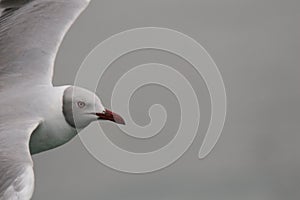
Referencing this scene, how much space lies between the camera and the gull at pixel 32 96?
1298 centimetres

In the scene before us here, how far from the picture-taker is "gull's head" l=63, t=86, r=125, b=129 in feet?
47.8

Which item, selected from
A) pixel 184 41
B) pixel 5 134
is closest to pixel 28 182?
pixel 5 134

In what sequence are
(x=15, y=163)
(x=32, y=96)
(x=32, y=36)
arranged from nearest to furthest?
(x=15, y=163) < (x=32, y=96) < (x=32, y=36)

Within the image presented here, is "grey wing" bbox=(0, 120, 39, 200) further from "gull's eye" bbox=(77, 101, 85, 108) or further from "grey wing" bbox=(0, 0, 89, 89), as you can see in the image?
"grey wing" bbox=(0, 0, 89, 89)

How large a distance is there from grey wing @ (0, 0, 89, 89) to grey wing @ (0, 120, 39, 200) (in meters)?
1.44

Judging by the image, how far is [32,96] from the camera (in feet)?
47.7

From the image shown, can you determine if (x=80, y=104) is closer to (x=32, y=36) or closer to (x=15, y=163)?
(x=32, y=36)

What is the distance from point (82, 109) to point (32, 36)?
1596 mm

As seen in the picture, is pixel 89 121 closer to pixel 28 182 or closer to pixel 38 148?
pixel 38 148

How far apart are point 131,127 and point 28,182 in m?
5.19

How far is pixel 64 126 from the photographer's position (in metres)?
14.4

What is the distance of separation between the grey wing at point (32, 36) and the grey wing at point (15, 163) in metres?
1.44

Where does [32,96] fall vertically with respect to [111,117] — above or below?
below

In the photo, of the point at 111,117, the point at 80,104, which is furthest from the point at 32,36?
the point at 111,117
